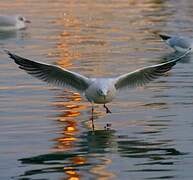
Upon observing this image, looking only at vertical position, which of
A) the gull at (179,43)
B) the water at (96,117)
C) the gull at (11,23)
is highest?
the gull at (11,23)

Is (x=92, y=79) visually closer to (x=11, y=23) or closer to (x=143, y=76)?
(x=143, y=76)

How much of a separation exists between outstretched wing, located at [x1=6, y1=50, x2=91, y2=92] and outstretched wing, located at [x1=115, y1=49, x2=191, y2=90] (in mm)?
441

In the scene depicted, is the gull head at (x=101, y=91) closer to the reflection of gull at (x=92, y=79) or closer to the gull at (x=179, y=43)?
the reflection of gull at (x=92, y=79)

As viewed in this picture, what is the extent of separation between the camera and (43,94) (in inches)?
483

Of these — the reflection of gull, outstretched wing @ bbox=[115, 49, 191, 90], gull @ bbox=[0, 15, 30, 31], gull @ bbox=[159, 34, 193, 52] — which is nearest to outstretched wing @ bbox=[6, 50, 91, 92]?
the reflection of gull

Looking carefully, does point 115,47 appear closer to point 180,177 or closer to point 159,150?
point 159,150

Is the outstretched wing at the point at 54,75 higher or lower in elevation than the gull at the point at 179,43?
lower

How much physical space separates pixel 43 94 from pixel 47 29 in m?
9.78

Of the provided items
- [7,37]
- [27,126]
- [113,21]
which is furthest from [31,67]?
[113,21]

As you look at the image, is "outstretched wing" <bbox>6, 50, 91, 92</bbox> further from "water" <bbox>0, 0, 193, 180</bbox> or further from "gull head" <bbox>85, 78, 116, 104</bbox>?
"water" <bbox>0, 0, 193, 180</bbox>

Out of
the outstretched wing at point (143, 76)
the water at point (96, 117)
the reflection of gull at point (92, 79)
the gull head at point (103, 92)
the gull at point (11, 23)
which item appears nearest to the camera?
the water at point (96, 117)

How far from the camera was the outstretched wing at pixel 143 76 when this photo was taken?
33.9ft

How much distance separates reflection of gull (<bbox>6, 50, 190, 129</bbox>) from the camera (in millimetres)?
10055

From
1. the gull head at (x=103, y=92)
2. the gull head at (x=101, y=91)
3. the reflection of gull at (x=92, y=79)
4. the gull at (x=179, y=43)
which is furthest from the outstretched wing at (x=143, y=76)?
the gull at (x=179, y=43)
